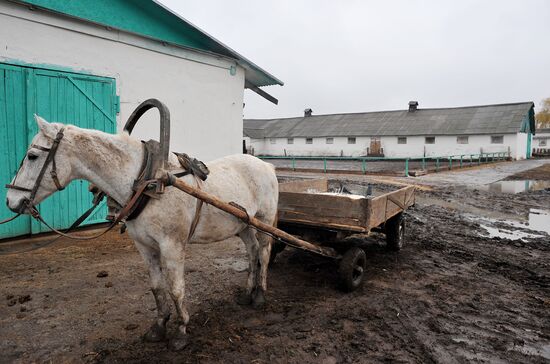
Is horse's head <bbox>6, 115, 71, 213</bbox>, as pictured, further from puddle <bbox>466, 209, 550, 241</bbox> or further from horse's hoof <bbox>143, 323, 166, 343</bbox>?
puddle <bbox>466, 209, 550, 241</bbox>

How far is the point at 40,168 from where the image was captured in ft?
7.79

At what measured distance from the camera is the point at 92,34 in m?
6.14

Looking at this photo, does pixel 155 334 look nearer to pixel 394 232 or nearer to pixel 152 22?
pixel 394 232

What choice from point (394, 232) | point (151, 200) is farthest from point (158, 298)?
point (394, 232)

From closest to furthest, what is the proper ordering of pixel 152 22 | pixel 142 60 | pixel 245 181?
1. pixel 245 181
2. pixel 142 60
3. pixel 152 22

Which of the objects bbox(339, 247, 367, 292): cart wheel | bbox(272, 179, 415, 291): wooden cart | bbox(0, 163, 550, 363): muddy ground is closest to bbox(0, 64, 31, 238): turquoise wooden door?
bbox(0, 163, 550, 363): muddy ground

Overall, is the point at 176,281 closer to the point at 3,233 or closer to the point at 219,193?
the point at 219,193

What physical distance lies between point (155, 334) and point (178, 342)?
0.26 meters

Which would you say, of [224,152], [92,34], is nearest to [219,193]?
[92,34]

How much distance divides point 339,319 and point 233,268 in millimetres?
1908

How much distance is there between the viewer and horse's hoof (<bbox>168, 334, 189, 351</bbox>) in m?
2.88

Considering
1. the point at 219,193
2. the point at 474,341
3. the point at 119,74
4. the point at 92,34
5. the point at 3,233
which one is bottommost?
the point at 474,341

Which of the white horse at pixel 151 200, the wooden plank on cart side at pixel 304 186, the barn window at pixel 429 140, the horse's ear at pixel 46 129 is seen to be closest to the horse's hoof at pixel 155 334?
the white horse at pixel 151 200

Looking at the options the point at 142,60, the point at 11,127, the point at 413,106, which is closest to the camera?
the point at 11,127
